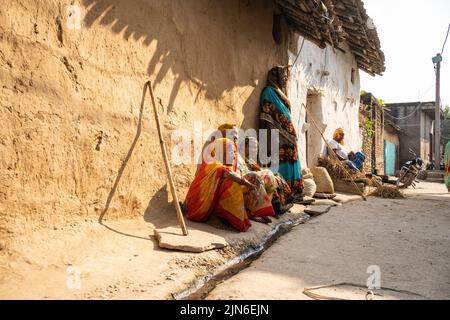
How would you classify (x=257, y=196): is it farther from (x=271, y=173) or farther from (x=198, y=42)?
(x=198, y=42)

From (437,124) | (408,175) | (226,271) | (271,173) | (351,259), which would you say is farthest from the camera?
(437,124)

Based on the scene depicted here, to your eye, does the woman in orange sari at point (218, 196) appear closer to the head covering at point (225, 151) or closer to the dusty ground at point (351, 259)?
the head covering at point (225, 151)

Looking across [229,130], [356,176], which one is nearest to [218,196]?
[229,130]

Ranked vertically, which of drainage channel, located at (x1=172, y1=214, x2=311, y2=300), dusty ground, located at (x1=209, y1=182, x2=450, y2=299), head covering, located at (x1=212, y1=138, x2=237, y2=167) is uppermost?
head covering, located at (x1=212, y1=138, x2=237, y2=167)

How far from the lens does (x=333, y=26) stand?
571cm

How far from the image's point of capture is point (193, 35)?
154 inches

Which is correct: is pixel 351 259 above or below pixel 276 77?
below

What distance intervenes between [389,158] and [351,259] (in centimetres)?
1732

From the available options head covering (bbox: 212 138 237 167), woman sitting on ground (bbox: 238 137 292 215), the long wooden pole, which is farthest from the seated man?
the long wooden pole

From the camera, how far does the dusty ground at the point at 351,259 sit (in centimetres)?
210

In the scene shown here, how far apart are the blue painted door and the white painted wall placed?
724 cm

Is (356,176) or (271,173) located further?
(356,176)

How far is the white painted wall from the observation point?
22.0ft

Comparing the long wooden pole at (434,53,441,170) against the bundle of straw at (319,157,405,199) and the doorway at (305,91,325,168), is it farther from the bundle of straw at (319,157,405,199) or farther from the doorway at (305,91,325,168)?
the doorway at (305,91,325,168)
